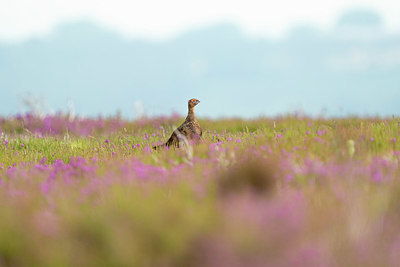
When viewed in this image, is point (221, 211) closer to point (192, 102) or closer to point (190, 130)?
point (190, 130)

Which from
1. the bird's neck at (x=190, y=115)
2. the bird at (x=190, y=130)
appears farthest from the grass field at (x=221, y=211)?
the bird's neck at (x=190, y=115)

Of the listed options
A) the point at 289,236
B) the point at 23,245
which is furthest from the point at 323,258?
the point at 23,245

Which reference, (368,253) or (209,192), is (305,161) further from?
(368,253)

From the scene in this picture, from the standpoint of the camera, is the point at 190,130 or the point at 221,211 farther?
the point at 190,130

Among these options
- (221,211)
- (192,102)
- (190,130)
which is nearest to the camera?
(221,211)

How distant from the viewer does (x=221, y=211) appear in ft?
9.19

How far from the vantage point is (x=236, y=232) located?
8.02ft

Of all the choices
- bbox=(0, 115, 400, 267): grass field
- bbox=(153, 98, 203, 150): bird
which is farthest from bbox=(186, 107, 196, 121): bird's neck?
bbox=(0, 115, 400, 267): grass field

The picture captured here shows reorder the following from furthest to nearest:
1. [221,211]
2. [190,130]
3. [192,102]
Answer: [192,102], [190,130], [221,211]

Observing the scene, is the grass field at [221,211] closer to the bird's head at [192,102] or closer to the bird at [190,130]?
the bird at [190,130]

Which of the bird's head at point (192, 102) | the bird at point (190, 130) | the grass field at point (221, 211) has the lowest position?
the grass field at point (221, 211)

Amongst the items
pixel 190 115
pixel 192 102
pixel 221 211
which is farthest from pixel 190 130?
pixel 221 211

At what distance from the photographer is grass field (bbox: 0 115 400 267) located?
2504mm

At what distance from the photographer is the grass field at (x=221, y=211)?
98.6 inches
